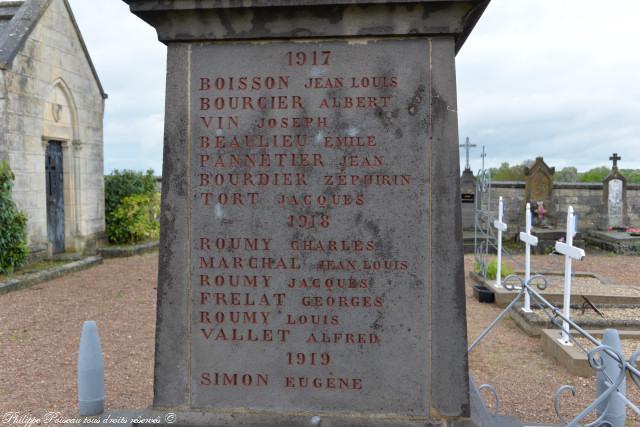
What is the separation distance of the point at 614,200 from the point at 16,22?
19197mm

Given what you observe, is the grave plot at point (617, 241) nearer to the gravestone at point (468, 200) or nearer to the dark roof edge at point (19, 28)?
the gravestone at point (468, 200)

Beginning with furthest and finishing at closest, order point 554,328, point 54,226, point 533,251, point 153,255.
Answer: point 533,251, point 153,255, point 54,226, point 554,328

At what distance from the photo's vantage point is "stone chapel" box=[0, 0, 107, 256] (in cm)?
1199

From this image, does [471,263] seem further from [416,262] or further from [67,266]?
[416,262]

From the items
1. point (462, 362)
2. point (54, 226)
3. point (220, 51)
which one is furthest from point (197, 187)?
point (54, 226)

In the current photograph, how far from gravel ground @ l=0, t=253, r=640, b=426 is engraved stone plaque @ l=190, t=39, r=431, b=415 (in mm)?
2398

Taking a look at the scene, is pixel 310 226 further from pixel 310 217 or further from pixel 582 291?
pixel 582 291

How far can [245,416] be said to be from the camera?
330 cm

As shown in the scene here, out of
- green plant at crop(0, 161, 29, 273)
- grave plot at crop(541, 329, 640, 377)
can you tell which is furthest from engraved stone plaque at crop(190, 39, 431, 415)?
green plant at crop(0, 161, 29, 273)

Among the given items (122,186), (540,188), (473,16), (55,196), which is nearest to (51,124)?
(55,196)

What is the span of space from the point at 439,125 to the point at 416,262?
82 cm

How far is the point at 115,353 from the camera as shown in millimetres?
6926

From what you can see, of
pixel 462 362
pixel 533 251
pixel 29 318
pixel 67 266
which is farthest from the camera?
pixel 533 251

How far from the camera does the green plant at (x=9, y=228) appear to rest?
11.0 m
